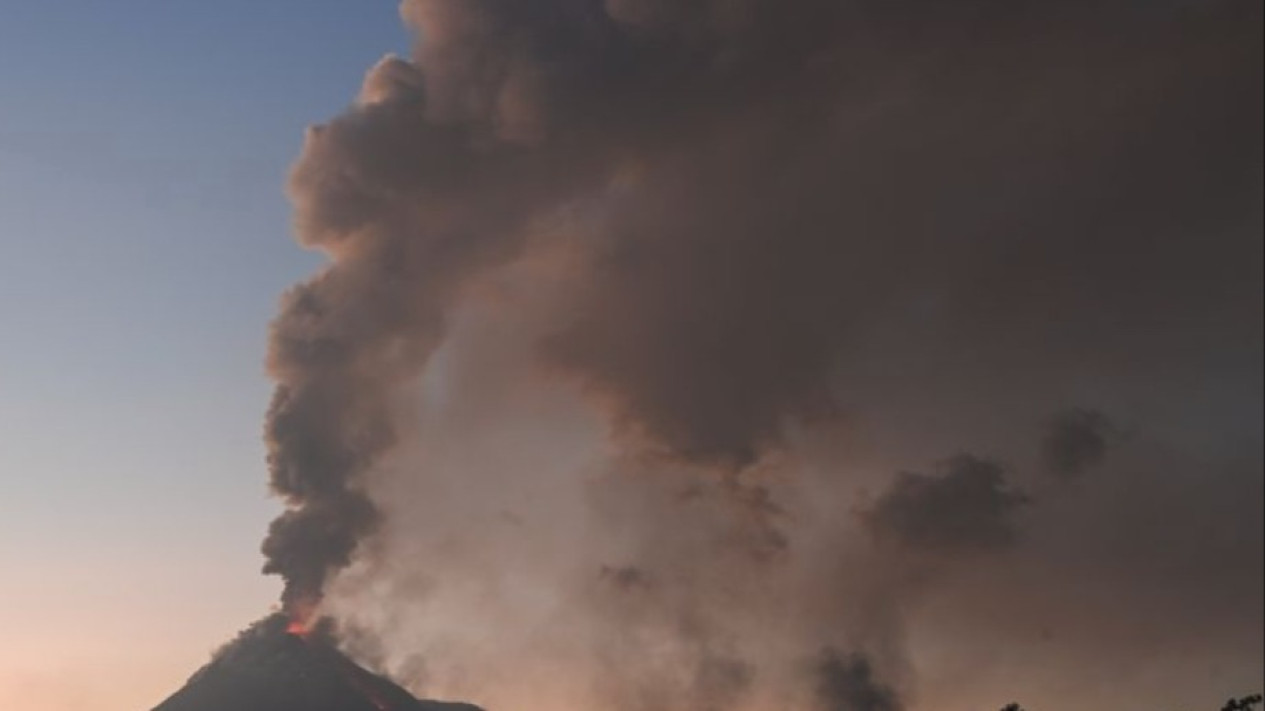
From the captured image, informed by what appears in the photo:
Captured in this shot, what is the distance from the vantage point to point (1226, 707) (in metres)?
145

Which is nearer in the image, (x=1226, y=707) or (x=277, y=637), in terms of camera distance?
(x=1226, y=707)

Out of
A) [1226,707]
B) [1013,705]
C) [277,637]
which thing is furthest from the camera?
[277,637]

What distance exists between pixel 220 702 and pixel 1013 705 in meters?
111

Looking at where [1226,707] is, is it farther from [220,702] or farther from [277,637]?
[220,702]

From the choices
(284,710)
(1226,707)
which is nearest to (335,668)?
(284,710)

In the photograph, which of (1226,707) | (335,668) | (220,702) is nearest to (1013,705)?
(1226,707)

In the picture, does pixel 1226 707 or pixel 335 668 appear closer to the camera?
pixel 1226 707

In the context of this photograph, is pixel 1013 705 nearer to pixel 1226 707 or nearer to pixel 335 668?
pixel 1226 707

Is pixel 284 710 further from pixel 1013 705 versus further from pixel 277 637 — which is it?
pixel 1013 705

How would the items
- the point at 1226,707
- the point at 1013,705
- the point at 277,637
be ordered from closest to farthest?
the point at 1226,707
the point at 1013,705
the point at 277,637

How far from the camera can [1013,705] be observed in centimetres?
16650

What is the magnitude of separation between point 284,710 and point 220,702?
12.4m

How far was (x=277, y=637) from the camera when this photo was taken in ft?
612

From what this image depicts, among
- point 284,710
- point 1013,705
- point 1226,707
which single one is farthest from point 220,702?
point 1226,707
